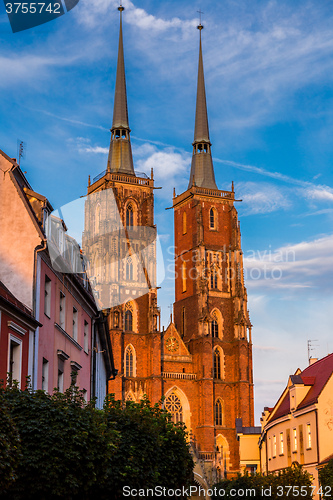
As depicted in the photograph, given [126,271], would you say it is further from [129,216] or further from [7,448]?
[7,448]

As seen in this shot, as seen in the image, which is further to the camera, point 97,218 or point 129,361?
point 97,218

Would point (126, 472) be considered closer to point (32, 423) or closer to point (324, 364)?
point (32, 423)

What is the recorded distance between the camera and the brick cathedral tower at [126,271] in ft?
269

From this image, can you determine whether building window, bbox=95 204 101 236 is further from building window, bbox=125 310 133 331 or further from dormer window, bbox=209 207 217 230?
dormer window, bbox=209 207 217 230

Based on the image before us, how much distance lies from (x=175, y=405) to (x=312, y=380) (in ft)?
136

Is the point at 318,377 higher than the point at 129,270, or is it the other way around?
the point at 129,270

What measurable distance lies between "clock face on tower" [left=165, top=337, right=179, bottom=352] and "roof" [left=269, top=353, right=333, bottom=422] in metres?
38.2

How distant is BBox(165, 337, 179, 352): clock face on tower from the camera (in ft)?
286

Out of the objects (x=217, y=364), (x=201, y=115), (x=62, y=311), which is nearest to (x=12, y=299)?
(x=62, y=311)

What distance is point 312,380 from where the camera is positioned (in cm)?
4481

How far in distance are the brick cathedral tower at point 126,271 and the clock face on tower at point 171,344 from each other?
3.85m

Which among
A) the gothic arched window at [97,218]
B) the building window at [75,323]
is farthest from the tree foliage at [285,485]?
the gothic arched window at [97,218]

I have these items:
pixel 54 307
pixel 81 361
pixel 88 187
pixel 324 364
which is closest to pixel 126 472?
pixel 54 307

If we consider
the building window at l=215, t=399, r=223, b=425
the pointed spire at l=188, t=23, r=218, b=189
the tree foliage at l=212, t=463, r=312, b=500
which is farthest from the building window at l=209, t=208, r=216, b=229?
the tree foliage at l=212, t=463, r=312, b=500
